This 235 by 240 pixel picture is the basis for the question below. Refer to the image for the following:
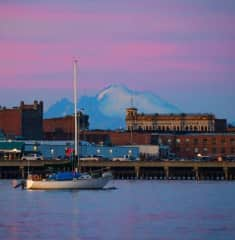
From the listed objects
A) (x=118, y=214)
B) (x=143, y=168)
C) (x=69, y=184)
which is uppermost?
(x=143, y=168)

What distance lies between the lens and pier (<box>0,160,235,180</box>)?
6796 inches

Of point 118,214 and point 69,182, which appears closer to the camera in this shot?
point 118,214

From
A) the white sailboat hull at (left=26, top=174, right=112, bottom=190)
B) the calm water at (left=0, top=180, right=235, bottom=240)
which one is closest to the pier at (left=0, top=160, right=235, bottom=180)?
the white sailboat hull at (left=26, top=174, right=112, bottom=190)

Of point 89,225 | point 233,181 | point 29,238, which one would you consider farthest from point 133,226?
point 233,181

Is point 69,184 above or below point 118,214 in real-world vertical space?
above

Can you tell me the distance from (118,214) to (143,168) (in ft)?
282

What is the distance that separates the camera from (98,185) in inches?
5032

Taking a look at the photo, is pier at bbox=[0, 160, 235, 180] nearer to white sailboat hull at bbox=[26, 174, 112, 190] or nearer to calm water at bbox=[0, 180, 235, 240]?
white sailboat hull at bbox=[26, 174, 112, 190]

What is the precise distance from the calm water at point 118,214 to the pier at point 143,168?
44332 millimetres

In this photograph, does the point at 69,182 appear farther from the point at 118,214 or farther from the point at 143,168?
the point at 143,168

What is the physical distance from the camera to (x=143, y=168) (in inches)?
6993

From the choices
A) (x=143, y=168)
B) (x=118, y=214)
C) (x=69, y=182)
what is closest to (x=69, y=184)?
(x=69, y=182)

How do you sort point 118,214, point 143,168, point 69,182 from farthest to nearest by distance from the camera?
point 143,168 → point 69,182 → point 118,214

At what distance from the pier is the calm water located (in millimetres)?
44332
